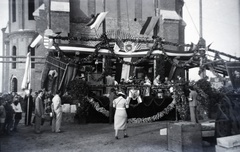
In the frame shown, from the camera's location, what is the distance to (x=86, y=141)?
364 inches

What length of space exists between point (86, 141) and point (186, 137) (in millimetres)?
3841

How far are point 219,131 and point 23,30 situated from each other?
25.1 metres

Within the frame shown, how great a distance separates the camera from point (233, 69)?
1439 cm

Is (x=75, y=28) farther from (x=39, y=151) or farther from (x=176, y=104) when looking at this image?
(x=39, y=151)

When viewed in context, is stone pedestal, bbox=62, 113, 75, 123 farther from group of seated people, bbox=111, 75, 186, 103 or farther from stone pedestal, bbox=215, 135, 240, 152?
stone pedestal, bbox=215, 135, 240, 152

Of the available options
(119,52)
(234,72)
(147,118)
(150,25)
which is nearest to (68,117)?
(147,118)

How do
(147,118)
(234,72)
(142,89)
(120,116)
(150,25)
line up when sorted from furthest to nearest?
1. (150,25)
2. (142,89)
3. (234,72)
4. (147,118)
5. (120,116)

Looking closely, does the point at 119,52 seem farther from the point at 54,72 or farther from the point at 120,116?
the point at 120,116

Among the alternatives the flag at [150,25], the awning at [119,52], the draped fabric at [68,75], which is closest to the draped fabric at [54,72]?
the draped fabric at [68,75]

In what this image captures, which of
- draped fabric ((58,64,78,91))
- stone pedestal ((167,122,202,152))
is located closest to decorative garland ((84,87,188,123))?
draped fabric ((58,64,78,91))

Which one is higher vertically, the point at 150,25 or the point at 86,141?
the point at 150,25

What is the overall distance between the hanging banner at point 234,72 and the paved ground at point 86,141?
5.43 meters

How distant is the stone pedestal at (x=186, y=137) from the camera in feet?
23.0

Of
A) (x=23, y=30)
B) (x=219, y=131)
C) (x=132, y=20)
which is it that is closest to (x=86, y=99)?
(x=219, y=131)
